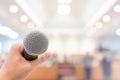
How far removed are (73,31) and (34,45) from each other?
8646 mm

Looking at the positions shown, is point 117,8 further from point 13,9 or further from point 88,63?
point 13,9

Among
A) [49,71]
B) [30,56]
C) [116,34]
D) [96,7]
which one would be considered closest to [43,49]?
[30,56]

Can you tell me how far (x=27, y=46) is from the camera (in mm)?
390

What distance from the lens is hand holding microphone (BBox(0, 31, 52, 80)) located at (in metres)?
0.39

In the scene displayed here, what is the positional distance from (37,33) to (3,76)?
9cm

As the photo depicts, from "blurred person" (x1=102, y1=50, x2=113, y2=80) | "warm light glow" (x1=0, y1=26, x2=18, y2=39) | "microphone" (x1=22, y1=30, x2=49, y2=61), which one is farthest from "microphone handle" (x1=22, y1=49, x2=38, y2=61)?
"warm light glow" (x1=0, y1=26, x2=18, y2=39)

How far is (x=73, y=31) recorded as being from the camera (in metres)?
9.02

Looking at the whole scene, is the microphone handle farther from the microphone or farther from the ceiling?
the ceiling

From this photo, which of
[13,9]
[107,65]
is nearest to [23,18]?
[13,9]

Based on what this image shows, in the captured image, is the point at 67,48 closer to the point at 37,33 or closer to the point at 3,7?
the point at 3,7

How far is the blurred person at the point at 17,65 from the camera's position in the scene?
1.34ft

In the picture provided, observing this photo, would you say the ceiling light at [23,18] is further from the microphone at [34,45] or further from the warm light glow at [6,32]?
the microphone at [34,45]

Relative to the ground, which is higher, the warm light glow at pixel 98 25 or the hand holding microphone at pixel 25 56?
the hand holding microphone at pixel 25 56

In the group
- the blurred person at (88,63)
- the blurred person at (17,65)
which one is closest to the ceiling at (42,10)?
the blurred person at (88,63)
